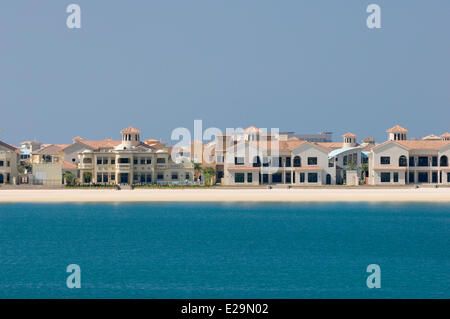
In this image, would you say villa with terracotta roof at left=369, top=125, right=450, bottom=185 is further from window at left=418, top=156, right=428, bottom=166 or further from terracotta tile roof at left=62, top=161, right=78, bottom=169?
terracotta tile roof at left=62, top=161, right=78, bottom=169

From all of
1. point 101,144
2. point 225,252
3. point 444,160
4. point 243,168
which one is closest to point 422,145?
point 444,160

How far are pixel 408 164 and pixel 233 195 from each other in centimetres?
2783

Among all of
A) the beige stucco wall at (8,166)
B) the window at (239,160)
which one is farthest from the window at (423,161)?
the beige stucco wall at (8,166)

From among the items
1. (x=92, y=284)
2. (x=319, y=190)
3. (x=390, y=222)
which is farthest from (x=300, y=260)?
(x=319, y=190)

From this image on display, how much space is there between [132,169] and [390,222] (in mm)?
48864

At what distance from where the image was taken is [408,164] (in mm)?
108000

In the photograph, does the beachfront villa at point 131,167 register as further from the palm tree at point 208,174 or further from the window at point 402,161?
the window at point 402,161

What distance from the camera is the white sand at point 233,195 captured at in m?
95.4

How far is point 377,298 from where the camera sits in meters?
37.6

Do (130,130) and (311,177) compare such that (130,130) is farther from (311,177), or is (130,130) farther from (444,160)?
(444,160)

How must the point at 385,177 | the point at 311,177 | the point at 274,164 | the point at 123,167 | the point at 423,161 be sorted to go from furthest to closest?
the point at 123,167, the point at 423,161, the point at 274,164, the point at 311,177, the point at 385,177

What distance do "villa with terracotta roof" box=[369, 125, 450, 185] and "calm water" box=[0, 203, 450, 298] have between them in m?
23.4

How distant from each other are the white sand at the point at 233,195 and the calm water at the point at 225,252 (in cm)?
1072

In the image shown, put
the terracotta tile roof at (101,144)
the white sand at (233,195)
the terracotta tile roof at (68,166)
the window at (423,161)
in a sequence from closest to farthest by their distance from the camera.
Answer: the white sand at (233,195) → the window at (423,161) → the terracotta tile roof at (68,166) → the terracotta tile roof at (101,144)
